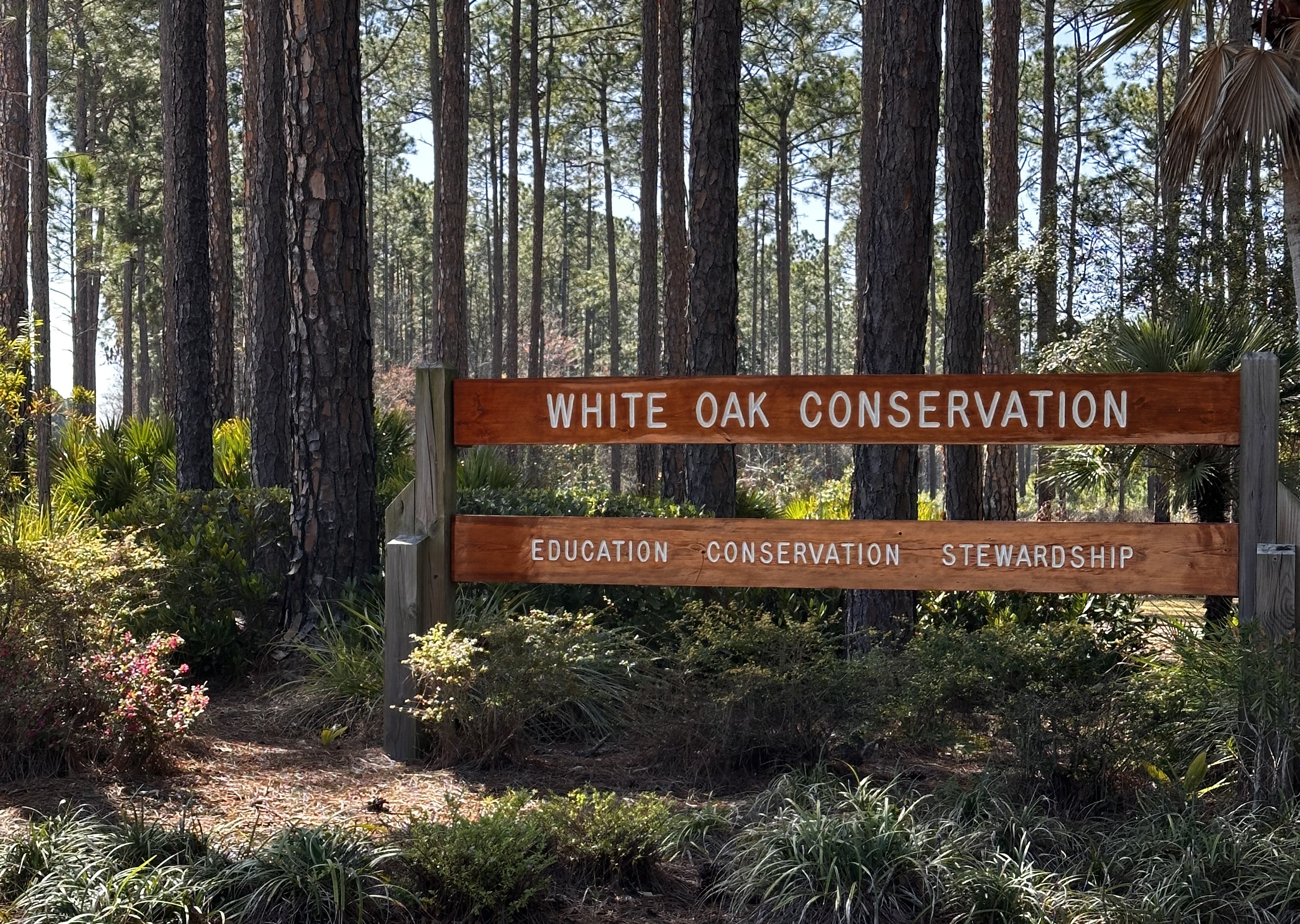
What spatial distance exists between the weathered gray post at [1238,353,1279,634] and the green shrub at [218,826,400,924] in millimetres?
3545

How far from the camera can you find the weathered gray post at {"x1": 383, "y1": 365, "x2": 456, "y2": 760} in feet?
18.0

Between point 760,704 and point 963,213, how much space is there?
8311mm

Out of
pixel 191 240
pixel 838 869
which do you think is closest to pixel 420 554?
pixel 838 869

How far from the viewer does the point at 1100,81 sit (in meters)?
32.9

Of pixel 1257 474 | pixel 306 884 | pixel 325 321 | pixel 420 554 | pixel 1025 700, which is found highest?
pixel 325 321

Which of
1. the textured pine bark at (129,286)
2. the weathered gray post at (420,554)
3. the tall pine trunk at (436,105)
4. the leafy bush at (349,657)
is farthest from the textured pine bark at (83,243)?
the weathered gray post at (420,554)

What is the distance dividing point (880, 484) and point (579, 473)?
15.1 meters

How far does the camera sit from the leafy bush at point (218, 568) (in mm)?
7031

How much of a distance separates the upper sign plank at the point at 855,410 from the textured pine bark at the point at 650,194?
12238mm

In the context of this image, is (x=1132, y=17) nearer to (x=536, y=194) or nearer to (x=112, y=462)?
(x=112, y=462)

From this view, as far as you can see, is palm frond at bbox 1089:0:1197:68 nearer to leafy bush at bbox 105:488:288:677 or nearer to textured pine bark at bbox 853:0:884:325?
leafy bush at bbox 105:488:288:677

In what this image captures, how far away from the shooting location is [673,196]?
51.0 ft

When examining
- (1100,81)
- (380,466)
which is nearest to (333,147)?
(380,466)

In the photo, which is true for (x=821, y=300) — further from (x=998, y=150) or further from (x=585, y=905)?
(x=585, y=905)
